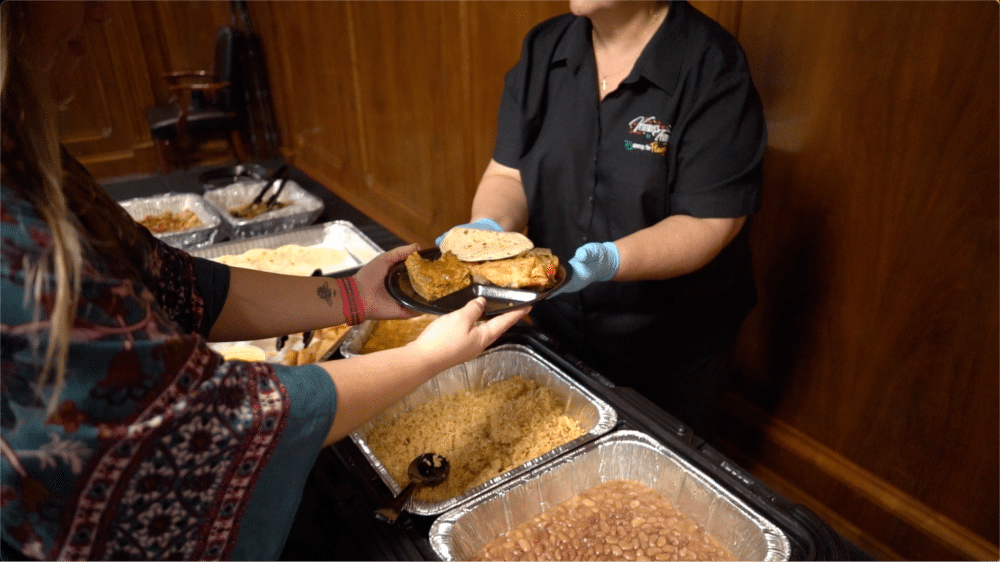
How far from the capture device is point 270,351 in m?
1.73

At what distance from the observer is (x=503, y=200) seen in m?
1.76

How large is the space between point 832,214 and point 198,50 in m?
5.63

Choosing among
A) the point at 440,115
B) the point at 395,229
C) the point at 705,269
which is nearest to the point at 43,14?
the point at 705,269

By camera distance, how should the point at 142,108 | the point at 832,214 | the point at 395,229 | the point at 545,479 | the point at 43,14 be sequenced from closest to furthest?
the point at 43,14 → the point at 545,479 → the point at 832,214 → the point at 395,229 → the point at 142,108

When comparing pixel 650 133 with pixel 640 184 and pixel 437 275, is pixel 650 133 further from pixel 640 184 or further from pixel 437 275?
pixel 437 275

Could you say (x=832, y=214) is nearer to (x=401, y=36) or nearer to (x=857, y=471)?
(x=857, y=471)

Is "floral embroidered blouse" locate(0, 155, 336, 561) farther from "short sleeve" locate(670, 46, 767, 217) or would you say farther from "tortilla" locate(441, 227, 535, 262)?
"short sleeve" locate(670, 46, 767, 217)

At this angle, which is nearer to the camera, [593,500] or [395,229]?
[593,500]

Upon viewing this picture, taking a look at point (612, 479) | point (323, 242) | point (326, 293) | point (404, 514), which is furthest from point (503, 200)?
point (323, 242)

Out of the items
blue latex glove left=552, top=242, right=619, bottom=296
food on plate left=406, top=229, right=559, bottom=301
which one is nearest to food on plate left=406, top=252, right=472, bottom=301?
food on plate left=406, top=229, right=559, bottom=301

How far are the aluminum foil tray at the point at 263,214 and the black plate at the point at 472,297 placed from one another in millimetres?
A: 1624

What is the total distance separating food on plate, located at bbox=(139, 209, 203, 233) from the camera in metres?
2.74

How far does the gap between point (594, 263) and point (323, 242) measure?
1633 millimetres

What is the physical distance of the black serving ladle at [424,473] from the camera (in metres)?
1.06
